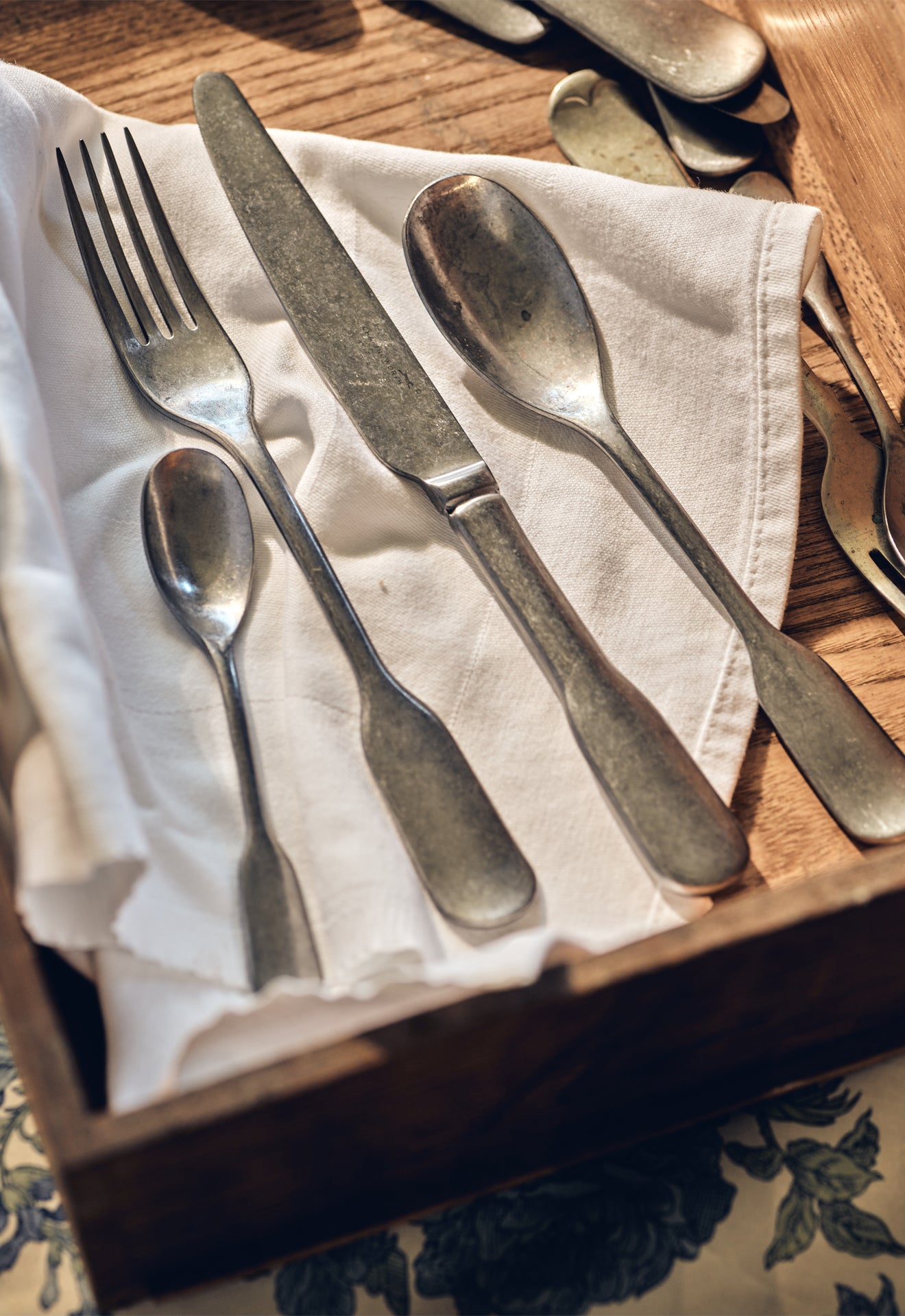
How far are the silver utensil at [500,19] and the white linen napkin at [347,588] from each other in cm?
16

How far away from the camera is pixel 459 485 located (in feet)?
1.41

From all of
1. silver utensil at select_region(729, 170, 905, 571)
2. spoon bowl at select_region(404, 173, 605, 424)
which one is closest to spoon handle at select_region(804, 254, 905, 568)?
silver utensil at select_region(729, 170, 905, 571)

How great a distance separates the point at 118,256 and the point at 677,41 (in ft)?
1.07

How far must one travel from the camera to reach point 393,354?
0.47 meters

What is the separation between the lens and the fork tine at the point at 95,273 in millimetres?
472

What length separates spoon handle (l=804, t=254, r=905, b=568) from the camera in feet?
1.45

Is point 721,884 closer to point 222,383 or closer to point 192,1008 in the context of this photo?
point 192,1008

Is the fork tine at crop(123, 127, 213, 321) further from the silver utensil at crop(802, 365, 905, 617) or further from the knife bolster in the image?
the silver utensil at crop(802, 365, 905, 617)

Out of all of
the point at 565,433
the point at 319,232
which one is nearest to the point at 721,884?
the point at 565,433

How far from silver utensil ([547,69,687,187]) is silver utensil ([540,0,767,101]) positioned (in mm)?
19

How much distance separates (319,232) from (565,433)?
0.51 ft

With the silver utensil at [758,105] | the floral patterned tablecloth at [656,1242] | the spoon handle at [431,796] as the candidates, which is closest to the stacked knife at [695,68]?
the silver utensil at [758,105]

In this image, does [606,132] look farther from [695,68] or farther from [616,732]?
[616,732]

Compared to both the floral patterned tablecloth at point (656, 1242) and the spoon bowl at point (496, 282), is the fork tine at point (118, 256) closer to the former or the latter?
the spoon bowl at point (496, 282)
